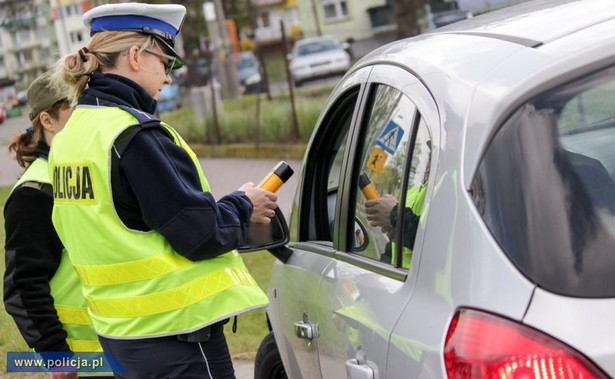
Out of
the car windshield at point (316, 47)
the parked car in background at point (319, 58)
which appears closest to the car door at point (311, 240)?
the parked car in background at point (319, 58)

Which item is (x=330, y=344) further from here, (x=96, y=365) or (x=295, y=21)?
(x=295, y=21)

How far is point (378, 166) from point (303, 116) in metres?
15.1

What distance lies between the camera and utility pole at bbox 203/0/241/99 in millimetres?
29844

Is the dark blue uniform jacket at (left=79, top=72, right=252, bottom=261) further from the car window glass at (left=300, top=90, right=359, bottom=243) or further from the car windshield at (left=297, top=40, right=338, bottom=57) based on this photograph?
the car windshield at (left=297, top=40, right=338, bottom=57)

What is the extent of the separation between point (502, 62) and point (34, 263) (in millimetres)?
2155

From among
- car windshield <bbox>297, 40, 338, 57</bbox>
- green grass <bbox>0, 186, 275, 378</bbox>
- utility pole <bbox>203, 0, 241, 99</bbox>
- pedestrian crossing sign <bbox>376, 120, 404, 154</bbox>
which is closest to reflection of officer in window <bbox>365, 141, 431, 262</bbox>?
pedestrian crossing sign <bbox>376, 120, 404, 154</bbox>

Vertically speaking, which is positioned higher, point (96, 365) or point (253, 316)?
point (96, 365)

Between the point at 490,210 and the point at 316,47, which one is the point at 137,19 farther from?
the point at 316,47

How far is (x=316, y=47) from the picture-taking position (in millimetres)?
34031

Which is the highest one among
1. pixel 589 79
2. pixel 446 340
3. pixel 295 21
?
pixel 589 79

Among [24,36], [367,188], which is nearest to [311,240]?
[367,188]

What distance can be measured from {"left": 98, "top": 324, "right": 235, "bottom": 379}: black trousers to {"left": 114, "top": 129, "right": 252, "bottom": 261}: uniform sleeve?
284 millimetres

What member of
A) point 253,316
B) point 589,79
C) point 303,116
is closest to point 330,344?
point 589,79

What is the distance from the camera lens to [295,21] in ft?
194
